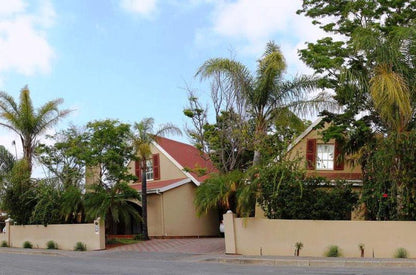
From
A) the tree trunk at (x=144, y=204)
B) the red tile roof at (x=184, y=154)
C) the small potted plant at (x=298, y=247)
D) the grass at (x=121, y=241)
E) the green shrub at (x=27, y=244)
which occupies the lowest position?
the green shrub at (x=27, y=244)

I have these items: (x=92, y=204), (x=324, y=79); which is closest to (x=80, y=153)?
(x=92, y=204)

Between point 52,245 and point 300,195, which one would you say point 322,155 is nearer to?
point 300,195

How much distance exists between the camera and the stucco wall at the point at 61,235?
23.6 metres

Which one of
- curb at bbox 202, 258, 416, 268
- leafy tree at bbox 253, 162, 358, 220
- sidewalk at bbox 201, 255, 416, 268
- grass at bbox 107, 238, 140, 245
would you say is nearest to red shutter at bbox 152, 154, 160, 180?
grass at bbox 107, 238, 140, 245

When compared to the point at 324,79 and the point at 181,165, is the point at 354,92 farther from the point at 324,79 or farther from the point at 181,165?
the point at 181,165

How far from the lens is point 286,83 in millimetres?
22406

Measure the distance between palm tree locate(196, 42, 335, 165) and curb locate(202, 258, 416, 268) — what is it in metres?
5.76

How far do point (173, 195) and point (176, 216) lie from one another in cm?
119

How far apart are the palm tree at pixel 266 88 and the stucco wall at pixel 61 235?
7.96 meters

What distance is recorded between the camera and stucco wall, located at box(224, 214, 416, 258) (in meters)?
16.9

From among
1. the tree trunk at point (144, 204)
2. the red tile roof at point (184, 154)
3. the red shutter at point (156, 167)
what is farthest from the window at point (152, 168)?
the tree trunk at point (144, 204)

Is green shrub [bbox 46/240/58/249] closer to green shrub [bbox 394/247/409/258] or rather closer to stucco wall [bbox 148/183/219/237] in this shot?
stucco wall [bbox 148/183/219/237]

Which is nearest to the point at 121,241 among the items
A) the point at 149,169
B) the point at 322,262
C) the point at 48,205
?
the point at 48,205

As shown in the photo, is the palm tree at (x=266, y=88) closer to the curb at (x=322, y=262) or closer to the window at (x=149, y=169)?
the curb at (x=322, y=262)
